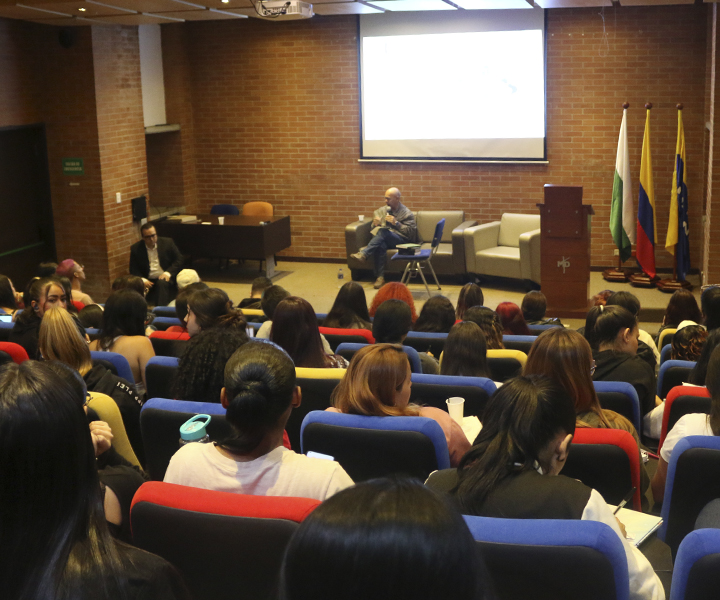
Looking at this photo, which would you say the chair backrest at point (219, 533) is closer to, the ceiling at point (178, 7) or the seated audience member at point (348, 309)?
the seated audience member at point (348, 309)

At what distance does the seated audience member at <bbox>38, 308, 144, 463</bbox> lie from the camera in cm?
303

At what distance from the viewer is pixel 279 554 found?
158 cm

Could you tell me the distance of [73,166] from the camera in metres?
8.83

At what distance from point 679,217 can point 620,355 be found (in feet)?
18.8

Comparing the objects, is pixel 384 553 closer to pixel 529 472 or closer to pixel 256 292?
pixel 529 472

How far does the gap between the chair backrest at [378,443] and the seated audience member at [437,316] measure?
2.39m

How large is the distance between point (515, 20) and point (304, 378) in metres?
7.39

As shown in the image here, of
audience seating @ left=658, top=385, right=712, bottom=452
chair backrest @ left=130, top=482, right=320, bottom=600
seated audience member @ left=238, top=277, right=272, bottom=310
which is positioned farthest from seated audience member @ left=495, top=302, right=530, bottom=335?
chair backrest @ left=130, top=482, right=320, bottom=600

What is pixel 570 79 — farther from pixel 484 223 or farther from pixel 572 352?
pixel 572 352

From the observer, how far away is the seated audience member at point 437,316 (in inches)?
188

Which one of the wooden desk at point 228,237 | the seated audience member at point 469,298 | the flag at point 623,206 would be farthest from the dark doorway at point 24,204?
the flag at point 623,206

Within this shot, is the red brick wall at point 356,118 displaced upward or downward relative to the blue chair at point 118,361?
upward

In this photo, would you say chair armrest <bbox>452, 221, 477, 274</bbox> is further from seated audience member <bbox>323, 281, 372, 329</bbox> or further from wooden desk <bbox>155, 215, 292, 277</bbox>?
seated audience member <bbox>323, 281, 372, 329</bbox>

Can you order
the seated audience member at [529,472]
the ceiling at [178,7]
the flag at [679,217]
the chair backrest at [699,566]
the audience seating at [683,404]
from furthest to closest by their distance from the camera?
1. the flag at [679,217]
2. the ceiling at [178,7]
3. the audience seating at [683,404]
4. the seated audience member at [529,472]
5. the chair backrest at [699,566]
